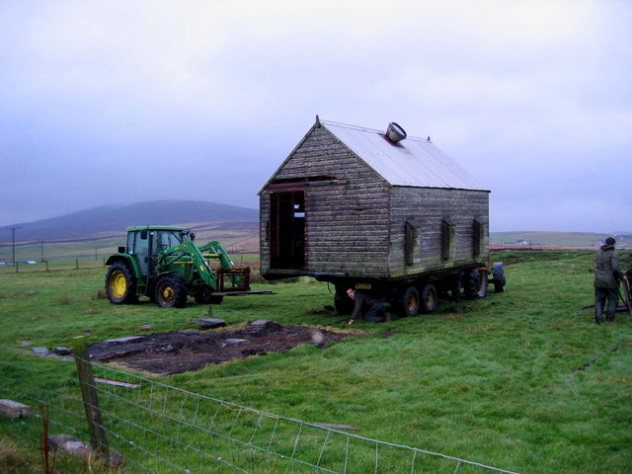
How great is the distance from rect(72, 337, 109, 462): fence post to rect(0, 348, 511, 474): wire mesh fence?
0.13ft

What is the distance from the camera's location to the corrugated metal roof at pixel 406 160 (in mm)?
17814

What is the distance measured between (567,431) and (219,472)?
421 centimetres

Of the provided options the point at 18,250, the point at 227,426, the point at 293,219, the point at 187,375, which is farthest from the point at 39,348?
the point at 18,250

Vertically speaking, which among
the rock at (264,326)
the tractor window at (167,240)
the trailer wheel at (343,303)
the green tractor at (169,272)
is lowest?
the rock at (264,326)

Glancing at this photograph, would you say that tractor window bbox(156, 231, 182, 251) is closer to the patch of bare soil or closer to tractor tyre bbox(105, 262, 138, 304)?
tractor tyre bbox(105, 262, 138, 304)

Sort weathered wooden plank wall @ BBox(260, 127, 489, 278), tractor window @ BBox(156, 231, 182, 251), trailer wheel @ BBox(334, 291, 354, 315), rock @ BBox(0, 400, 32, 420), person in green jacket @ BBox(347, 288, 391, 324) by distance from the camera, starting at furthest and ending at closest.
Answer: tractor window @ BBox(156, 231, 182, 251) < trailer wheel @ BBox(334, 291, 354, 315) < person in green jacket @ BBox(347, 288, 391, 324) < weathered wooden plank wall @ BBox(260, 127, 489, 278) < rock @ BBox(0, 400, 32, 420)

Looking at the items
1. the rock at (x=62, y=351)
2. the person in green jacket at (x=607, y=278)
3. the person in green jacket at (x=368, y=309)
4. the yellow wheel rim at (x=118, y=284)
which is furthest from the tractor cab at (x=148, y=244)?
the person in green jacket at (x=607, y=278)

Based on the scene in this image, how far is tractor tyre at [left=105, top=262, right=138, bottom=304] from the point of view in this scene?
22.0 meters

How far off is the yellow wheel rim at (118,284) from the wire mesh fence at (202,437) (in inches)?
510

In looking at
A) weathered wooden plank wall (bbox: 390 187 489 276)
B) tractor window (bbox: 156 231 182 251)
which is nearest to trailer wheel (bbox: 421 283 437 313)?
weathered wooden plank wall (bbox: 390 187 489 276)

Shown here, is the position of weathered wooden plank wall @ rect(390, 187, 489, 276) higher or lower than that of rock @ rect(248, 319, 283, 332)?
A: higher

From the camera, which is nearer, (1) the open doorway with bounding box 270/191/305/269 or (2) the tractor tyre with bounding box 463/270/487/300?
(1) the open doorway with bounding box 270/191/305/269

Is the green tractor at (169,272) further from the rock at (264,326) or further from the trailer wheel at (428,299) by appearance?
the trailer wheel at (428,299)

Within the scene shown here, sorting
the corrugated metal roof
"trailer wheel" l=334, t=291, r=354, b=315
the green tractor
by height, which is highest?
the corrugated metal roof
